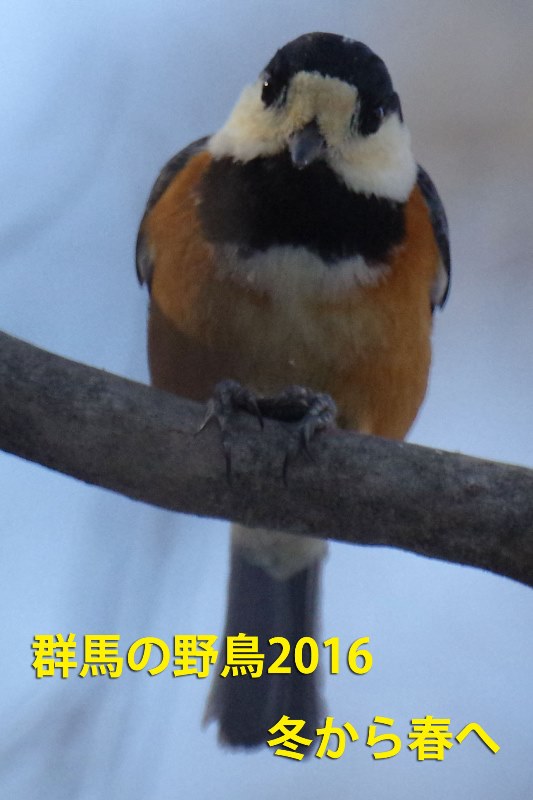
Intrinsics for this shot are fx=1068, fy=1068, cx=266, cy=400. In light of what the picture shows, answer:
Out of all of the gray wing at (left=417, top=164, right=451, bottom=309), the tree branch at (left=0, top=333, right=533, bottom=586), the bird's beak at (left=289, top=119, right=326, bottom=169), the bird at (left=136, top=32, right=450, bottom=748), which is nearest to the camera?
the tree branch at (left=0, top=333, right=533, bottom=586)

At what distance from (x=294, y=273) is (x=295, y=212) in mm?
146

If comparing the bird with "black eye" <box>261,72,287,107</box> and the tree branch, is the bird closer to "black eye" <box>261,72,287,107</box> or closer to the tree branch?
"black eye" <box>261,72,287,107</box>

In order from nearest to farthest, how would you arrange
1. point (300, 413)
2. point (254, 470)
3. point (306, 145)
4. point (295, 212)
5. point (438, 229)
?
point (254, 470) < point (300, 413) < point (306, 145) < point (295, 212) < point (438, 229)

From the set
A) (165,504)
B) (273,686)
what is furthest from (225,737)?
(165,504)

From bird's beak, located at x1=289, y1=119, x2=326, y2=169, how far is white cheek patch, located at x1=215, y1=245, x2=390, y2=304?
0.23m

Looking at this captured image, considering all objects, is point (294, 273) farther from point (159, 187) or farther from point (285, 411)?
point (159, 187)

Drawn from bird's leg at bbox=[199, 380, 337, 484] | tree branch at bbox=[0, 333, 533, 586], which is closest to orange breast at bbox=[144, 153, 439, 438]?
bird's leg at bbox=[199, 380, 337, 484]

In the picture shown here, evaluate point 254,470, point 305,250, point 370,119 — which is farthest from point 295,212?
point 254,470

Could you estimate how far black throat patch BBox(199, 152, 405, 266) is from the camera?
8.37 ft

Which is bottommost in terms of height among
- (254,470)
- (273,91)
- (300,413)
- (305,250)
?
(254,470)

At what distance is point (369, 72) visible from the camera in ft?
8.48

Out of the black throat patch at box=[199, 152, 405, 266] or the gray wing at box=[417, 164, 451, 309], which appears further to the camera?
the gray wing at box=[417, 164, 451, 309]

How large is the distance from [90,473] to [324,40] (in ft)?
3.95

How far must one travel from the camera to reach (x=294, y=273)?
2.57 metres
